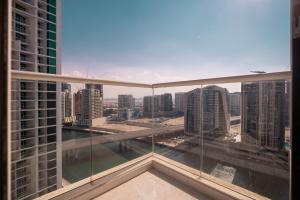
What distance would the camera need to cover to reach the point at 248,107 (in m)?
1.90

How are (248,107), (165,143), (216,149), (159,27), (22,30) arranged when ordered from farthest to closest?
(22,30) → (159,27) → (165,143) → (216,149) → (248,107)

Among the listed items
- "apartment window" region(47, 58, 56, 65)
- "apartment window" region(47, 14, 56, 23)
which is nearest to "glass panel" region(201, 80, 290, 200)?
"apartment window" region(47, 58, 56, 65)

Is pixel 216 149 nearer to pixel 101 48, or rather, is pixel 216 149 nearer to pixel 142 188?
pixel 142 188

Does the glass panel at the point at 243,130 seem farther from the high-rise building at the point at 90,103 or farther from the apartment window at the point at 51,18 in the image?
the apartment window at the point at 51,18

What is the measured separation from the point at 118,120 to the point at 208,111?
169 centimetres

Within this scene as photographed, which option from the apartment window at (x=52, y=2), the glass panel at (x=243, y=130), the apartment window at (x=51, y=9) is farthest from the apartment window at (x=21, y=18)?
the glass panel at (x=243, y=130)

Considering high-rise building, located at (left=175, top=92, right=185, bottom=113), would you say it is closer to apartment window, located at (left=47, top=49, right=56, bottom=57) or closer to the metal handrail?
the metal handrail

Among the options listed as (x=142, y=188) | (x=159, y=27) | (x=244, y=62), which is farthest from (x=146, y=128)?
(x=244, y=62)

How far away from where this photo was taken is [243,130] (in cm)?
193

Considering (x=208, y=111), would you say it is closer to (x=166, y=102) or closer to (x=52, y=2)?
(x=166, y=102)

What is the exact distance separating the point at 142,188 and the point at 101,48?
15335 millimetres

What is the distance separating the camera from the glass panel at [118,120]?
192 centimetres

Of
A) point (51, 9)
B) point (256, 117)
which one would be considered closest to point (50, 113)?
point (51, 9)

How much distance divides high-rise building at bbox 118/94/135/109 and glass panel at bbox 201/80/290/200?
4.02ft
